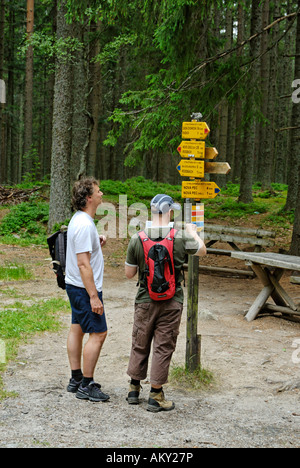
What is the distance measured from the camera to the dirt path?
4.13m

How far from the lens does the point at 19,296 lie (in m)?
9.08

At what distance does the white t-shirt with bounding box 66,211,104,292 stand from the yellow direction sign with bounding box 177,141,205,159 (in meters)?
1.45

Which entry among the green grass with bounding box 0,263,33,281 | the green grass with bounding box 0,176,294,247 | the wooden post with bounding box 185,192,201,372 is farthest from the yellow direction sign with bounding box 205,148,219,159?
the green grass with bounding box 0,176,294,247

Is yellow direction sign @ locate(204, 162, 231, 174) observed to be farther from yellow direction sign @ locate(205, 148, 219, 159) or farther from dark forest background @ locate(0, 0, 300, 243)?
dark forest background @ locate(0, 0, 300, 243)

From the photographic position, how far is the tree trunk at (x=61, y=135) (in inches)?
565

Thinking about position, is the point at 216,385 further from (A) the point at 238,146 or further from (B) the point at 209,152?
(A) the point at 238,146

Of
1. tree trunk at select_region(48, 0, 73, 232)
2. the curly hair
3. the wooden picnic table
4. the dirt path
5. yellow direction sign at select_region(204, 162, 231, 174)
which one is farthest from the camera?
tree trunk at select_region(48, 0, 73, 232)

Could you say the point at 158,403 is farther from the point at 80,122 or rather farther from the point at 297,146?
the point at 80,122

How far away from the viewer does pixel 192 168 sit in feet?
18.6

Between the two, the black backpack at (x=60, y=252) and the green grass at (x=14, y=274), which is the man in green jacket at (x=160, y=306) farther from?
the green grass at (x=14, y=274)

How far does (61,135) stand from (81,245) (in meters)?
10.6

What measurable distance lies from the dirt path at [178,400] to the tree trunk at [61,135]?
7268mm
